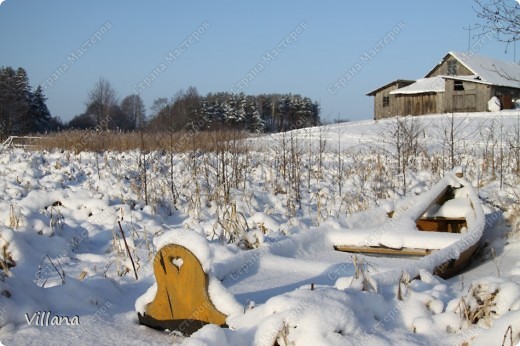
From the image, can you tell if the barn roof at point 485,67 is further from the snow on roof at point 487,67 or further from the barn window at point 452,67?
the barn window at point 452,67

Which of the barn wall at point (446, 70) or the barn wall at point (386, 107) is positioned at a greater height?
the barn wall at point (446, 70)

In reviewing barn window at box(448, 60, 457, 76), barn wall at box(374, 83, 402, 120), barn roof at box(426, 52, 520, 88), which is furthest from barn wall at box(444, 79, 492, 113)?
barn window at box(448, 60, 457, 76)

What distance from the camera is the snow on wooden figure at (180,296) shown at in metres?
2.97

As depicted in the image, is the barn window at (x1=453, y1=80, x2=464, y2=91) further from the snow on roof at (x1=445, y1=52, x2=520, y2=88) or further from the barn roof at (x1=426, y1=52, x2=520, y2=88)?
the snow on roof at (x1=445, y1=52, x2=520, y2=88)

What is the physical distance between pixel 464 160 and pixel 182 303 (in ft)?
37.2

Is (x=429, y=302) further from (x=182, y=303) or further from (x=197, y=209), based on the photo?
(x=197, y=209)

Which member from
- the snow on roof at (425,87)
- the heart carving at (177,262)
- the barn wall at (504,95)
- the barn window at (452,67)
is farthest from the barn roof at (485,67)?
the heart carving at (177,262)

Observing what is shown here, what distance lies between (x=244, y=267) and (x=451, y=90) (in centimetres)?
3518

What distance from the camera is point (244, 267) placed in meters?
4.02

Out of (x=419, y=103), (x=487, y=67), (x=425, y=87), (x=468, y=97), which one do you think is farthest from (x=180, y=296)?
(x=487, y=67)

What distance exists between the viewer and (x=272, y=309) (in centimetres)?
261

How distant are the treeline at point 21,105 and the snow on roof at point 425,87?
24.4 meters

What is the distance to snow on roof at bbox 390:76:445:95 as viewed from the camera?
36.6 meters

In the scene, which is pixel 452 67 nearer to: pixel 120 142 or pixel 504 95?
pixel 504 95
